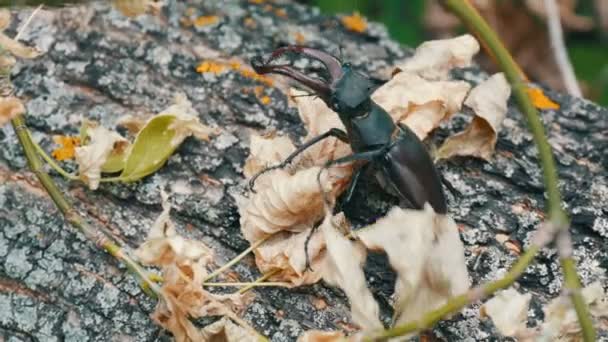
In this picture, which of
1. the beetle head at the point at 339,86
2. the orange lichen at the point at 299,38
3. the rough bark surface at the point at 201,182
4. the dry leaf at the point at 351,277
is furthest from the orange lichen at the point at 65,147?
the dry leaf at the point at 351,277

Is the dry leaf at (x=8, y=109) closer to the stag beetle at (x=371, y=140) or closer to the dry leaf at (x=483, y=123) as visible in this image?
the stag beetle at (x=371, y=140)

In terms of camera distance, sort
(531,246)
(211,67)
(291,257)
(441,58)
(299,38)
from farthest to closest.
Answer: (299,38)
(211,67)
(441,58)
(291,257)
(531,246)

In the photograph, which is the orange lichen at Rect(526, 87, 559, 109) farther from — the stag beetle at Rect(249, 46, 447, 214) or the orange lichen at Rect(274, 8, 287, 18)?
the orange lichen at Rect(274, 8, 287, 18)

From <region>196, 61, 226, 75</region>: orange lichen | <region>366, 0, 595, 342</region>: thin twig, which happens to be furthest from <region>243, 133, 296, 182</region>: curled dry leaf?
<region>366, 0, 595, 342</region>: thin twig

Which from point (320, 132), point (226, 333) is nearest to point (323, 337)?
point (226, 333)

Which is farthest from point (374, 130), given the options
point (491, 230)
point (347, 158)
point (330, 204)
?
point (491, 230)

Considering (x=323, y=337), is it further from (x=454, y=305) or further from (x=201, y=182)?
(x=201, y=182)
